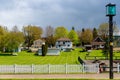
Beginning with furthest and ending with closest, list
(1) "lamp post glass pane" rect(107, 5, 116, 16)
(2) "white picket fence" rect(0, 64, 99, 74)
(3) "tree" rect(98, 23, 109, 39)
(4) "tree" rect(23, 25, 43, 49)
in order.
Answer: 1. (4) "tree" rect(23, 25, 43, 49)
2. (3) "tree" rect(98, 23, 109, 39)
3. (2) "white picket fence" rect(0, 64, 99, 74)
4. (1) "lamp post glass pane" rect(107, 5, 116, 16)

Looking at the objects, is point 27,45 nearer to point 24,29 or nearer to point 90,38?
point 24,29

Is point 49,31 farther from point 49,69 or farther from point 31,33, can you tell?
point 49,69

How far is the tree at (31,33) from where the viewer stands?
467 ft

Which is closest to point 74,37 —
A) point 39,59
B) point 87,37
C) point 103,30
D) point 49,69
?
point 87,37

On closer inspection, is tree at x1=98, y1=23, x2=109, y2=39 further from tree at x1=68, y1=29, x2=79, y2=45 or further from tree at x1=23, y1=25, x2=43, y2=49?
tree at x1=23, y1=25, x2=43, y2=49

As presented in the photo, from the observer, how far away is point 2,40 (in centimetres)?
8781

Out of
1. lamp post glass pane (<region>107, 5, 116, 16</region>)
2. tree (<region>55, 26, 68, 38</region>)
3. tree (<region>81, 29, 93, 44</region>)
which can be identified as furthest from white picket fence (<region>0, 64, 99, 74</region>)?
tree (<region>55, 26, 68, 38</region>)

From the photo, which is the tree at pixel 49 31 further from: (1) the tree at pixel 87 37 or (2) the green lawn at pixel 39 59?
(2) the green lawn at pixel 39 59

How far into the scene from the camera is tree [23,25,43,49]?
142 m

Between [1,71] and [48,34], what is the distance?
418 ft

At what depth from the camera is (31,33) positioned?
474 ft

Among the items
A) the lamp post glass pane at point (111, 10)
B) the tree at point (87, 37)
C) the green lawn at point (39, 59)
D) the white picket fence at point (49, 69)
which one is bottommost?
the green lawn at point (39, 59)

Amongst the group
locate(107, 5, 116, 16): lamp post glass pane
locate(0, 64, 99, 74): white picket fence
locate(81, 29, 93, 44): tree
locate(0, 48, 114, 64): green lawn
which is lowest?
locate(0, 48, 114, 64): green lawn

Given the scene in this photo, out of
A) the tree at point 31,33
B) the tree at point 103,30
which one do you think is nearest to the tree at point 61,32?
the tree at point 31,33
